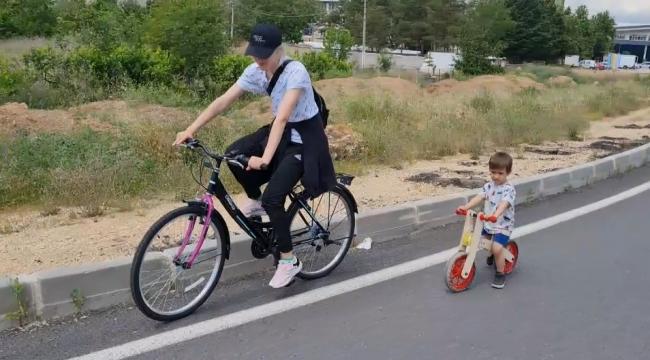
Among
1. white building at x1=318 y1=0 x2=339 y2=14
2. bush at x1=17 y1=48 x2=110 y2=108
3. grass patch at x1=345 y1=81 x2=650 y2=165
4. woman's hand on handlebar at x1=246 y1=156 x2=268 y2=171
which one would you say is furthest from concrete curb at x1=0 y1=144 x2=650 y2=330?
white building at x1=318 y1=0 x2=339 y2=14

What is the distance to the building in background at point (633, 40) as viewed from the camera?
144 meters

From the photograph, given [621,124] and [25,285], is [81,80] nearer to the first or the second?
[621,124]

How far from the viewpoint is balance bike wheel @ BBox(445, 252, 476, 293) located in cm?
504

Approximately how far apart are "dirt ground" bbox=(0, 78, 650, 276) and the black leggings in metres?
1.13

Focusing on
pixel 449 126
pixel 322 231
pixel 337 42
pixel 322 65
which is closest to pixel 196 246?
pixel 322 231

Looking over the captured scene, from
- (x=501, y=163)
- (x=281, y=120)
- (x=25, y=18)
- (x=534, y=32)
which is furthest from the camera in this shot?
(x=534, y=32)

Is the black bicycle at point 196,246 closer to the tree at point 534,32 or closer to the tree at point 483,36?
the tree at point 483,36

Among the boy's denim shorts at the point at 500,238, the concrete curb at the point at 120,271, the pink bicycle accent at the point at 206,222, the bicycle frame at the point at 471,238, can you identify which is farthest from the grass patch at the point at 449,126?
the pink bicycle accent at the point at 206,222

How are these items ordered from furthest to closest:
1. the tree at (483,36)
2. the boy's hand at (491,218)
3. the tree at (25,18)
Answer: the tree at (483,36) < the tree at (25,18) < the boy's hand at (491,218)

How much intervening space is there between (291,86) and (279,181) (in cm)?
66

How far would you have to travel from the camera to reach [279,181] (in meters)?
4.57

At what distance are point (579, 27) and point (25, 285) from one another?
108 m

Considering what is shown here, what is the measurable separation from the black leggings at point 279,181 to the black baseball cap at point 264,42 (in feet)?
2.30

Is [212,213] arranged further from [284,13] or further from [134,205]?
[284,13]
